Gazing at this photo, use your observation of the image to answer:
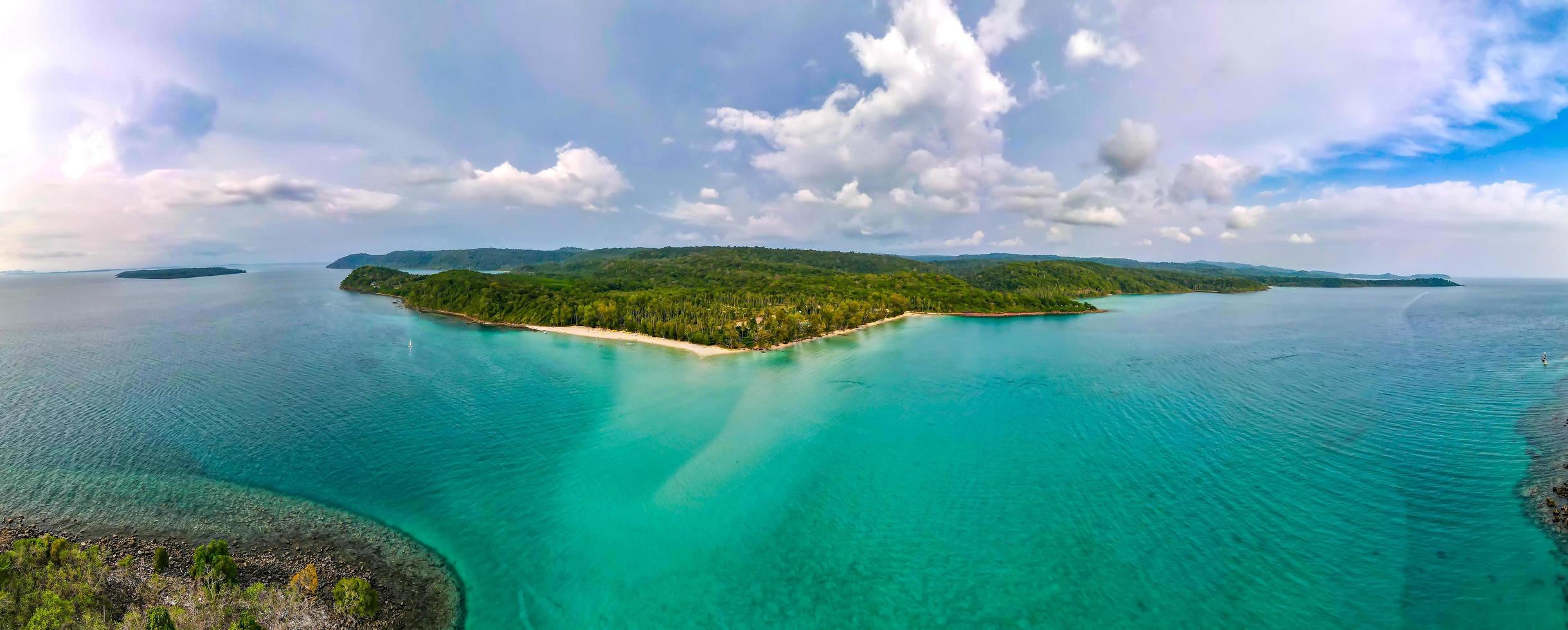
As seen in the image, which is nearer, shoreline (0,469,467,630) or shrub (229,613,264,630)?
shrub (229,613,264,630)

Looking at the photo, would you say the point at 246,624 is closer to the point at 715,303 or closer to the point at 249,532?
the point at 249,532

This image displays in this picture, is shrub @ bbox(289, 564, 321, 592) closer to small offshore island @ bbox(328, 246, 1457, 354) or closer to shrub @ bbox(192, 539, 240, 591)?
shrub @ bbox(192, 539, 240, 591)

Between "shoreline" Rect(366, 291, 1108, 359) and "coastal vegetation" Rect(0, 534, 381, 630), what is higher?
"shoreline" Rect(366, 291, 1108, 359)

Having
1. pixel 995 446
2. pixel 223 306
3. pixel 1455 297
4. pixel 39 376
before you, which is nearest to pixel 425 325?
pixel 39 376

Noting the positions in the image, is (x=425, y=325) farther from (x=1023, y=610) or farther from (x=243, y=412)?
(x=1023, y=610)

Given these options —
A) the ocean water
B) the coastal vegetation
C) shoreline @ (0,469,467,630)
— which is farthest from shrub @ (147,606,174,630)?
the ocean water

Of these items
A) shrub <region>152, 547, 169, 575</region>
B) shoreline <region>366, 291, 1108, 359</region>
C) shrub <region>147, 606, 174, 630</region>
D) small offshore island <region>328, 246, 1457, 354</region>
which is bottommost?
shrub <region>152, 547, 169, 575</region>
